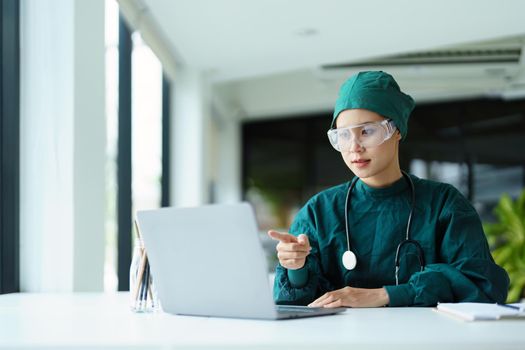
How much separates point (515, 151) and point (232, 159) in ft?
11.2

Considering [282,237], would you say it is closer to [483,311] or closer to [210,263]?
[210,263]

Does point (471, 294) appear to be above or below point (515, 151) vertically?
below

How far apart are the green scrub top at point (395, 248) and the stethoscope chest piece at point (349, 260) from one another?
4 cm

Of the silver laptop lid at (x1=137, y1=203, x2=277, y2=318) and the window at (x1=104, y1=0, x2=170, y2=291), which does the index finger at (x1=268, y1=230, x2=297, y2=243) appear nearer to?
the silver laptop lid at (x1=137, y1=203, x2=277, y2=318)

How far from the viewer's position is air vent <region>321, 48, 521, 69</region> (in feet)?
20.7

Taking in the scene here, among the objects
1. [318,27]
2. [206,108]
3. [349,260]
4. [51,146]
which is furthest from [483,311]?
[206,108]

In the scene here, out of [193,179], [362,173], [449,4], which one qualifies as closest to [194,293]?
[362,173]

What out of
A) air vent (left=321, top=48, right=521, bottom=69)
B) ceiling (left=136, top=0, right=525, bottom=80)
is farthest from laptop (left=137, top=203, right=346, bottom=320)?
air vent (left=321, top=48, right=521, bottom=69)

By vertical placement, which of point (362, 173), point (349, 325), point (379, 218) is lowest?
point (349, 325)

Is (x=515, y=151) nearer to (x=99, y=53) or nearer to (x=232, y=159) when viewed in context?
(x=232, y=159)

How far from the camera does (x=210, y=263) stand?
159cm

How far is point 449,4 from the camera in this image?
174 inches

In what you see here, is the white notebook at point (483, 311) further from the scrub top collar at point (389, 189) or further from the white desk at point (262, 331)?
the scrub top collar at point (389, 189)

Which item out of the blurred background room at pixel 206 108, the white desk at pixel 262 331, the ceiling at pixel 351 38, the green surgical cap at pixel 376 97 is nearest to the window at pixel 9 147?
the blurred background room at pixel 206 108
